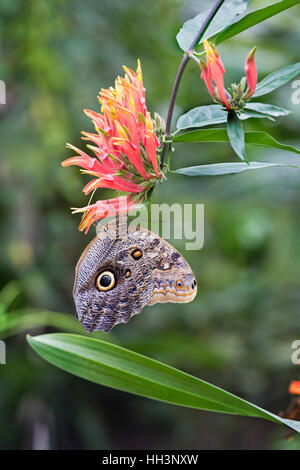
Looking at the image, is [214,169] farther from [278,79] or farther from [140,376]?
[140,376]

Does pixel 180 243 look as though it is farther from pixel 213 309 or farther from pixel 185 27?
pixel 185 27

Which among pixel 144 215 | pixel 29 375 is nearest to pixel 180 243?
pixel 29 375

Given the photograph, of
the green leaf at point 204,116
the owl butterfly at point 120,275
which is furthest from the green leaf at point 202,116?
the owl butterfly at point 120,275

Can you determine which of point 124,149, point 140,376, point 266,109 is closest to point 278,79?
point 266,109

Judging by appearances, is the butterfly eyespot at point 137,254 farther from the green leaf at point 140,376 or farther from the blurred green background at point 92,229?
the blurred green background at point 92,229

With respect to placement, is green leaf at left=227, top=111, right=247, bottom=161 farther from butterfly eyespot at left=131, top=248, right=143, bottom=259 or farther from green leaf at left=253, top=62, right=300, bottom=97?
butterfly eyespot at left=131, top=248, right=143, bottom=259

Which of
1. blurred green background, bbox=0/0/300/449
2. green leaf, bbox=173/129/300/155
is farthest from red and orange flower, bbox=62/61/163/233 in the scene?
blurred green background, bbox=0/0/300/449
